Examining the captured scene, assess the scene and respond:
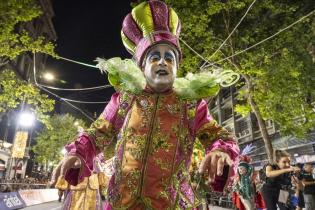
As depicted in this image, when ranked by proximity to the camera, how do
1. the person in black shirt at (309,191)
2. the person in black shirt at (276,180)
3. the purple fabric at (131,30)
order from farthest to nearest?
the person in black shirt at (309,191), the person in black shirt at (276,180), the purple fabric at (131,30)

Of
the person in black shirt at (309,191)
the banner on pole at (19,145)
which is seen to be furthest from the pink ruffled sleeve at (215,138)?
the banner on pole at (19,145)

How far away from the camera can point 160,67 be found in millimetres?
2588

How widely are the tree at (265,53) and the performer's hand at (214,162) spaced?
1083 cm

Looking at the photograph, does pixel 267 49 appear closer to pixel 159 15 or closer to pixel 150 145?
pixel 159 15

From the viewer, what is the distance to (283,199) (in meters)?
6.76

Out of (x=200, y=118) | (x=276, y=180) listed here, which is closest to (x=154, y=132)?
(x=200, y=118)

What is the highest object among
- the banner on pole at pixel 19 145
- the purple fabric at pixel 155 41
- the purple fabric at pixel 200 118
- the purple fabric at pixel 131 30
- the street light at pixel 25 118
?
the street light at pixel 25 118

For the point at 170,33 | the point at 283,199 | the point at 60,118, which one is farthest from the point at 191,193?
the point at 60,118

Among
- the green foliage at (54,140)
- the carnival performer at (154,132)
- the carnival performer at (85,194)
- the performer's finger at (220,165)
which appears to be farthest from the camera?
the green foliage at (54,140)

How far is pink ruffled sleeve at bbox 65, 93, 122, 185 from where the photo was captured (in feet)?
7.62

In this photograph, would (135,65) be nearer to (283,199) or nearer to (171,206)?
(171,206)

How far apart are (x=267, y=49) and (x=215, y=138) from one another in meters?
13.6

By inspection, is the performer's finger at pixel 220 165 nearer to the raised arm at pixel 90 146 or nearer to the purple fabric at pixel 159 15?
the raised arm at pixel 90 146

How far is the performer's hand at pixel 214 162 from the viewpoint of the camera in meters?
2.07
